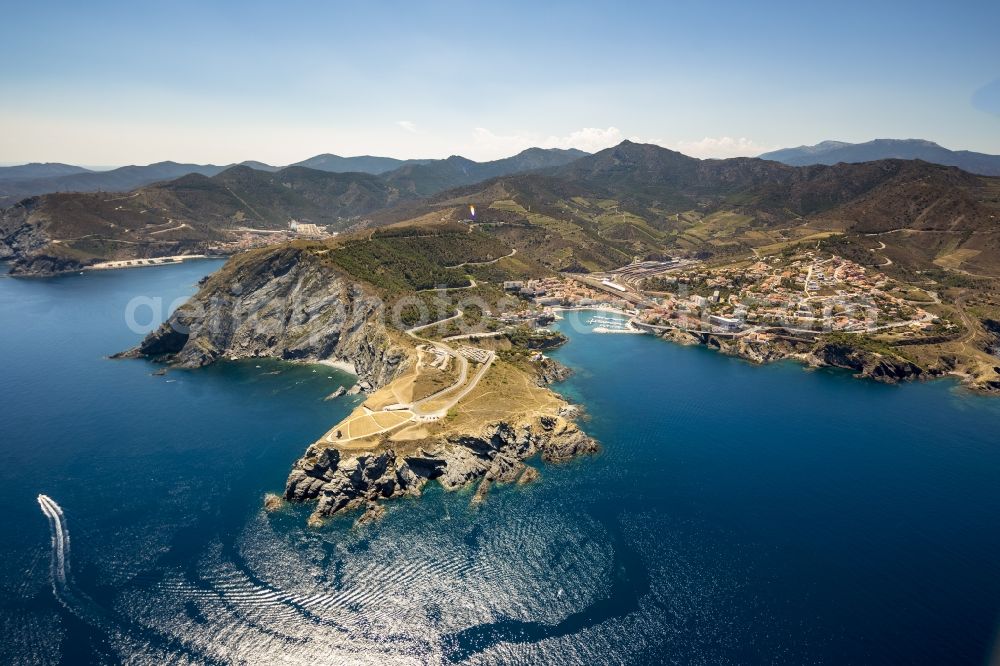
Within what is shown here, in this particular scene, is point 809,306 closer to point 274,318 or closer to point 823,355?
point 823,355

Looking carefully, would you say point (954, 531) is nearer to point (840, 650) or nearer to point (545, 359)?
point (840, 650)

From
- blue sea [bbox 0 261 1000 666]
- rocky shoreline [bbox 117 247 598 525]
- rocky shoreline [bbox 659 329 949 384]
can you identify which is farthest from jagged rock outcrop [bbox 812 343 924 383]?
rocky shoreline [bbox 117 247 598 525]

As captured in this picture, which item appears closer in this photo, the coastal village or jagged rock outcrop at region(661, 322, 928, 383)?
jagged rock outcrop at region(661, 322, 928, 383)

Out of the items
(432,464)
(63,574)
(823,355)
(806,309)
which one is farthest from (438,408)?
(806,309)

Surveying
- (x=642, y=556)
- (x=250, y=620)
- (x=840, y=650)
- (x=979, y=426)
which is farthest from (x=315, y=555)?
(x=979, y=426)

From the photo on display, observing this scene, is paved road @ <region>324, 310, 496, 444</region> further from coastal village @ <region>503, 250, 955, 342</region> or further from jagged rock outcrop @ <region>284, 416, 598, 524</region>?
coastal village @ <region>503, 250, 955, 342</region>

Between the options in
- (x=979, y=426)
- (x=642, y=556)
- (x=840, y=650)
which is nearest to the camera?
(x=840, y=650)
